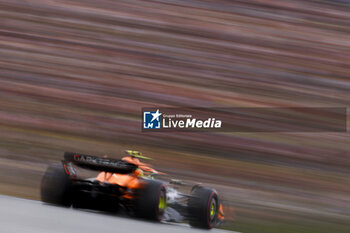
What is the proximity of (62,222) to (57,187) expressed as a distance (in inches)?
19.5

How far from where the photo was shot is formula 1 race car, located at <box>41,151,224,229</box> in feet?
12.1

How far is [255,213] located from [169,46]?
3.50 metres

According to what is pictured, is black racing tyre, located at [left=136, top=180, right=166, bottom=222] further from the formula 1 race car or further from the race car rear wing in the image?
the race car rear wing

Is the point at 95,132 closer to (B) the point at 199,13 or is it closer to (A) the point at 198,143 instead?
(A) the point at 198,143

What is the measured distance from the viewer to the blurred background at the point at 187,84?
22.5 ft

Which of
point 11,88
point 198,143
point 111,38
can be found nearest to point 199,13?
point 111,38

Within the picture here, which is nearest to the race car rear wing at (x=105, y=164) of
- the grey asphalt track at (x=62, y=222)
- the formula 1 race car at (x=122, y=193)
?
the formula 1 race car at (x=122, y=193)

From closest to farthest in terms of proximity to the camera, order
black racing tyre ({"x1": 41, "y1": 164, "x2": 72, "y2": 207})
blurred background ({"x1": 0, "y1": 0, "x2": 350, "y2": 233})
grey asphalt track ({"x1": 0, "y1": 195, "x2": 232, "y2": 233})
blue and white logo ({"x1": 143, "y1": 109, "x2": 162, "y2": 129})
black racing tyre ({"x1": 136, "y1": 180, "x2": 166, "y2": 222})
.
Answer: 1. grey asphalt track ({"x1": 0, "y1": 195, "x2": 232, "y2": 233})
2. black racing tyre ({"x1": 136, "y1": 180, "x2": 166, "y2": 222})
3. black racing tyre ({"x1": 41, "y1": 164, "x2": 72, "y2": 207})
4. blurred background ({"x1": 0, "y1": 0, "x2": 350, "y2": 233})
5. blue and white logo ({"x1": 143, "y1": 109, "x2": 162, "y2": 129})

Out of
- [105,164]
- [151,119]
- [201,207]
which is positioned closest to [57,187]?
[105,164]

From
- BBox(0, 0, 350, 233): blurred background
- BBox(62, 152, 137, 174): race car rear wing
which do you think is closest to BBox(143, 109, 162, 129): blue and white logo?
BBox(0, 0, 350, 233): blurred background

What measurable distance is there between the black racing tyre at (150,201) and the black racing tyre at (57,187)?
551 mm

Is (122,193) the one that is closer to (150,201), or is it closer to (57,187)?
(150,201)

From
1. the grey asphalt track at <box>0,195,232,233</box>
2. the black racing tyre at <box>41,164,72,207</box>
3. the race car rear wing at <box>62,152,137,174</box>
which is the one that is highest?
the race car rear wing at <box>62,152,137,174</box>

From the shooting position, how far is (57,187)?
386 cm
